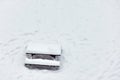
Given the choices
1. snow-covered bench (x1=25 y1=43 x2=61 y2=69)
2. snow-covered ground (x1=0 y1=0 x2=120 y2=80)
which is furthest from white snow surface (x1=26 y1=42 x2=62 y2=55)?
snow-covered ground (x1=0 y1=0 x2=120 y2=80)

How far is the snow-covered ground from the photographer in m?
3.16

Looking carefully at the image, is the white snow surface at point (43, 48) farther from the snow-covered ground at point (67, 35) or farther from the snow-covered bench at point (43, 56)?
the snow-covered ground at point (67, 35)

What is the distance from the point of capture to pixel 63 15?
3824 mm

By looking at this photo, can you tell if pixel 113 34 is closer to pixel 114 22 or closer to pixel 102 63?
pixel 114 22

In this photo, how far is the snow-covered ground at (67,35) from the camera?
3156 mm

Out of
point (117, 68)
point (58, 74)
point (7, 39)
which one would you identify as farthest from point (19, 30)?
point (117, 68)

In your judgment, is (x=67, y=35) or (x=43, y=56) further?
(x=67, y=35)

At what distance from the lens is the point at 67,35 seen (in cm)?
356

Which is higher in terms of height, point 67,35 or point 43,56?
point 67,35

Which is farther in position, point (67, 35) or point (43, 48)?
point (67, 35)

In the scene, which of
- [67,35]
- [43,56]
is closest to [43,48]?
[43,56]

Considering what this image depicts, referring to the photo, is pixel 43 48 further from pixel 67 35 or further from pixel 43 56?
pixel 67 35

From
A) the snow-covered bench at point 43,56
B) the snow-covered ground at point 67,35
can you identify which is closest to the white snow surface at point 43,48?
the snow-covered bench at point 43,56

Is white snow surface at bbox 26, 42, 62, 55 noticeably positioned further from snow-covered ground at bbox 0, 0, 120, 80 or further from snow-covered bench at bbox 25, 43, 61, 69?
snow-covered ground at bbox 0, 0, 120, 80
